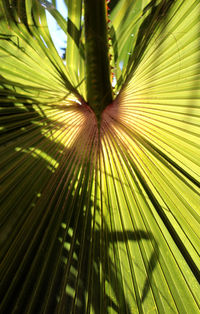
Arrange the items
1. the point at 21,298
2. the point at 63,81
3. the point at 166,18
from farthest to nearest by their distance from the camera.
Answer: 1. the point at 63,81
2. the point at 166,18
3. the point at 21,298

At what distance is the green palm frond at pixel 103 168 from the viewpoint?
75cm

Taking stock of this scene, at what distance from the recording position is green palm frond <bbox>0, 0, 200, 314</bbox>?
0.75 meters

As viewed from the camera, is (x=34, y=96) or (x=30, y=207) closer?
(x=30, y=207)

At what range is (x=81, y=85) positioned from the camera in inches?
46.7

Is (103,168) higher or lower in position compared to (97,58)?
lower

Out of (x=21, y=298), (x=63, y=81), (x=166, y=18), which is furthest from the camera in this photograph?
(x=63, y=81)

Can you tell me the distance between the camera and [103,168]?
101 cm

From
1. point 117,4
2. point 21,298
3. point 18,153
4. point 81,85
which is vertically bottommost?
point 21,298

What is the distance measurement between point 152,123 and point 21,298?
82 cm

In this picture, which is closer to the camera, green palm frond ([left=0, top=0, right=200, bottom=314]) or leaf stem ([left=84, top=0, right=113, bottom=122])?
green palm frond ([left=0, top=0, right=200, bottom=314])

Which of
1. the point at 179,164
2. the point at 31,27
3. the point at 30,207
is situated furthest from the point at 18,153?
the point at 179,164

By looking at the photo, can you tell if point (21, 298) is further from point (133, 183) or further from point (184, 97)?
point (184, 97)

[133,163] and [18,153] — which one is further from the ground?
[18,153]

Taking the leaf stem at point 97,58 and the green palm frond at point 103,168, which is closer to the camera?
the green palm frond at point 103,168
